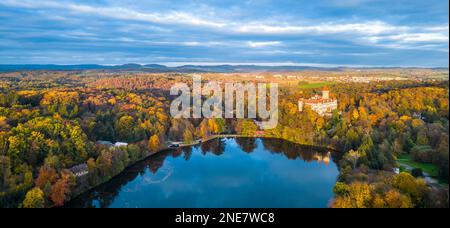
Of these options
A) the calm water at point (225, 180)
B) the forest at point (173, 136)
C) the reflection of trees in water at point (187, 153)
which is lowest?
the calm water at point (225, 180)

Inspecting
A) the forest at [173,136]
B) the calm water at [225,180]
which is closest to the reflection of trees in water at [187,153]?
the calm water at [225,180]

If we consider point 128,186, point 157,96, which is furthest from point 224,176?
point 157,96

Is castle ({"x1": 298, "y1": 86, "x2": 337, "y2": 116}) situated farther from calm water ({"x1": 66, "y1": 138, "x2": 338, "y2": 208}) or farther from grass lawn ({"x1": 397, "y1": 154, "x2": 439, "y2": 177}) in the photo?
grass lawn ({"x1": 397, "y1": 154, "x2": 439, "y2": 177})

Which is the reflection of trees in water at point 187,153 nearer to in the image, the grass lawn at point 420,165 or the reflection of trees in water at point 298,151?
the reflection of trees in water at point 298,151

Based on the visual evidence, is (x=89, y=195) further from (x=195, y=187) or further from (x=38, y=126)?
(x=38, y=126)

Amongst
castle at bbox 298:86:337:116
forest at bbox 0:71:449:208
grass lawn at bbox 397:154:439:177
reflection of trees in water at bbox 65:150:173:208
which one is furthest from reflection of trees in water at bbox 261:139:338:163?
castle at bbox 298:86:337:116

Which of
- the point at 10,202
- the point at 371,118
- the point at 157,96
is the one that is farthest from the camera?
the point at 157,96
